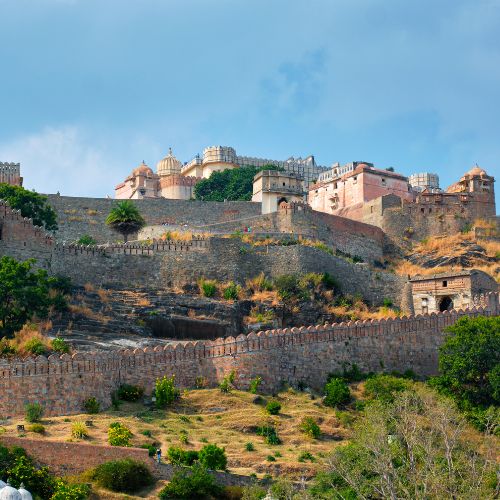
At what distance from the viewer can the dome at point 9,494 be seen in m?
27.7

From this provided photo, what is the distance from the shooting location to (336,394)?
3900cm

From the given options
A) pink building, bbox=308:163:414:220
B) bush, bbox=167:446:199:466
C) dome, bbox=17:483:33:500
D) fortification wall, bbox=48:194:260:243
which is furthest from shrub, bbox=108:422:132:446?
pink building, bbox=308:163:414:220

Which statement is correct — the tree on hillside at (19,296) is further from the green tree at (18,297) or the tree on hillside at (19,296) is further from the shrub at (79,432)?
the shrub at (79,432)

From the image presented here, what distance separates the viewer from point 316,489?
3138 centimetres

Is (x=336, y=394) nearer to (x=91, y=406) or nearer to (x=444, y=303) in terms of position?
(x=91, y=406)

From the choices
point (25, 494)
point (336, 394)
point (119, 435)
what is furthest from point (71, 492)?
point (336, 394)

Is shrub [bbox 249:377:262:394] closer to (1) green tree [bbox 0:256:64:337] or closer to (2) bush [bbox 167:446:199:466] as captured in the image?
(2) bush [bbox 167:446:199:466]

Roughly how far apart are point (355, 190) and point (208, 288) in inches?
948

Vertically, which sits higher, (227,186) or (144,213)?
(227,186)

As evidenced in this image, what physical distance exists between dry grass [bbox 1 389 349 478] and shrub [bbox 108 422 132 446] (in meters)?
0.27

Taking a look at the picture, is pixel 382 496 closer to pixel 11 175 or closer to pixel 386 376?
pixel 386 376

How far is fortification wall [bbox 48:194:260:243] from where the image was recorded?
59688 mm

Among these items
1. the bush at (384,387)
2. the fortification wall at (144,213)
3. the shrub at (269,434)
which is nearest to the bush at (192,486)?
the shrub at (269,434)

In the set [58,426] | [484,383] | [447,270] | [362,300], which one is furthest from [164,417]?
[447,270]
